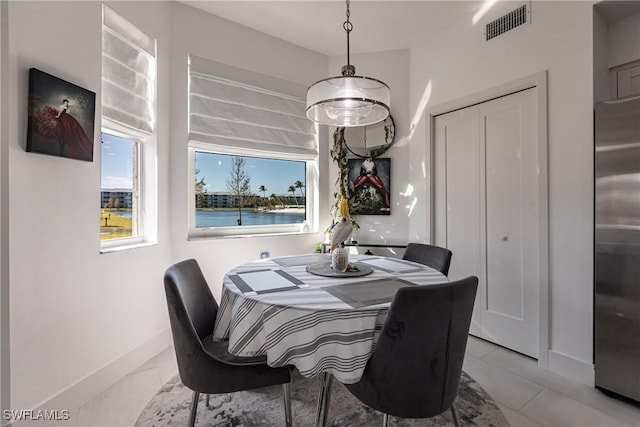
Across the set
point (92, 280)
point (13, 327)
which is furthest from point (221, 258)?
point (13, 327)

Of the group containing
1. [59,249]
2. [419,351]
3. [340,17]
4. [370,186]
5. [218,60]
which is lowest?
[419,351]

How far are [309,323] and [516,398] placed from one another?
1544mm

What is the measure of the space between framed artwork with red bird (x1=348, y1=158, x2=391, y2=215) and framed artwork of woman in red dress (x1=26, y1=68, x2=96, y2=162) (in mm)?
2365

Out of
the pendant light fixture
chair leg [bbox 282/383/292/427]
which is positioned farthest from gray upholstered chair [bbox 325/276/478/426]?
the pendant light fixture

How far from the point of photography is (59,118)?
1616 mm

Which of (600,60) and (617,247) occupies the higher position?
(600,60)

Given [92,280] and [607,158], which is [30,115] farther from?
[607,158]

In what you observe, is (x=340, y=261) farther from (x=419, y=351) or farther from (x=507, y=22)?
(x=507, y=22)

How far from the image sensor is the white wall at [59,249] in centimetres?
145

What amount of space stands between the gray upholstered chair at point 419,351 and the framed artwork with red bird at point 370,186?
2.23 m

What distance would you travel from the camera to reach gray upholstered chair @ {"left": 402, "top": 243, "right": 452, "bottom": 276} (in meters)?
2.03

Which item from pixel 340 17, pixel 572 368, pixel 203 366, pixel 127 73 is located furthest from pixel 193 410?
pixel 340 17

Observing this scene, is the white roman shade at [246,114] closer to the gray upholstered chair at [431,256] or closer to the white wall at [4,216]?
the white wall at [4,216]

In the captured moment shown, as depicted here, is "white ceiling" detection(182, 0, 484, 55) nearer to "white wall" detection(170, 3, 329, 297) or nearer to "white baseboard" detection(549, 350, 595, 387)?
"white wall" detection(170, 3, 329, 297)
